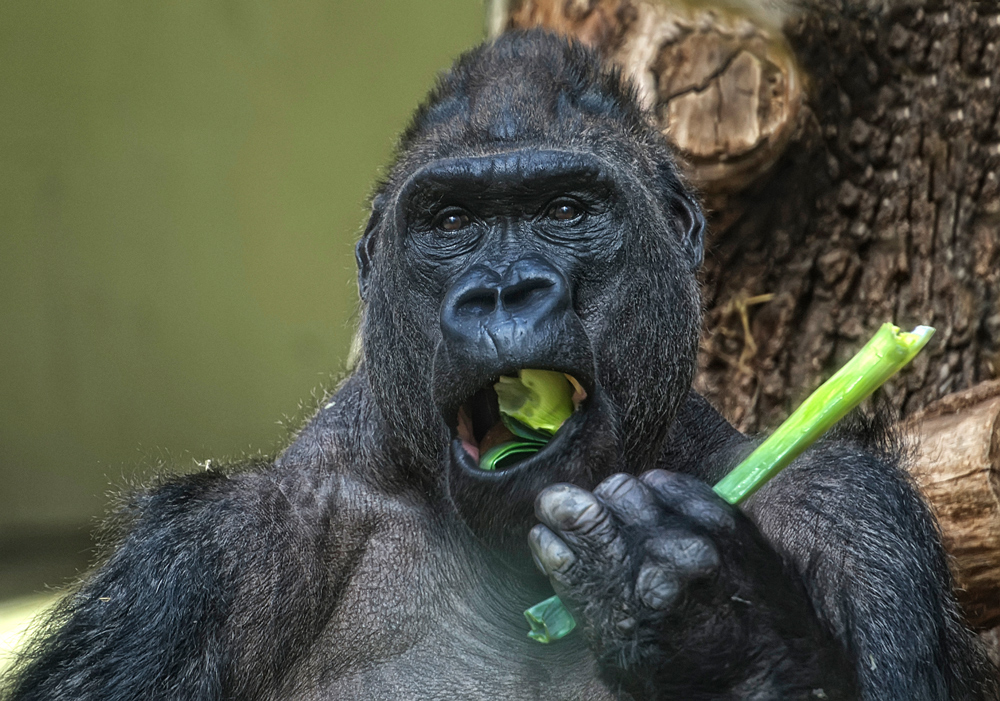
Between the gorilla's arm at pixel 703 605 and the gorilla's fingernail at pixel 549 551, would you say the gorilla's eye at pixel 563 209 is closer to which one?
the gorilla's arm at pixel 703 605

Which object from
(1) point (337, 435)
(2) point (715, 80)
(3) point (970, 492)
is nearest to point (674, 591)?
(1) point (337, 435)

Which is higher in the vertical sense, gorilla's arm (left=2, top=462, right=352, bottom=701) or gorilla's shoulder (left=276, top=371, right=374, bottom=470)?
gorilla's shoulder (left=276, top=371, right=374, bottom=470)

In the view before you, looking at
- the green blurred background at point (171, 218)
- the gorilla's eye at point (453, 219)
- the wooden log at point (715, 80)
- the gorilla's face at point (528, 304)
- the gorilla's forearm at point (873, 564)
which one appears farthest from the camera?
the green blurred background at point (171, 218)

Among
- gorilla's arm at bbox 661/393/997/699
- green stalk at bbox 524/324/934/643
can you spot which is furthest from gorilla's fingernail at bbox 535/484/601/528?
gorilla's arm at bbox 661/393/997/699

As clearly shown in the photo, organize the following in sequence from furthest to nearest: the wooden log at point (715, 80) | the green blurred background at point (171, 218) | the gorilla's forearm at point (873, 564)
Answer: the green blurred background at point (171, 218), the wooden log at point (715, 80), the gorilla's forearm at point (873, 564)

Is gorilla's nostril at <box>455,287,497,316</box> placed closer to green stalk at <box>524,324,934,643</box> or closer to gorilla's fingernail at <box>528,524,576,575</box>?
gorilla's fingernail at <box>528,524,576,575</box>

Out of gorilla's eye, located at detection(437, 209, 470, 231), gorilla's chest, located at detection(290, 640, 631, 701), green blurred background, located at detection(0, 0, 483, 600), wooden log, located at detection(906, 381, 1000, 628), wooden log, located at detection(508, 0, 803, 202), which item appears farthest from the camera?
green blurred background, located at detection(0, 0, 483, 600)

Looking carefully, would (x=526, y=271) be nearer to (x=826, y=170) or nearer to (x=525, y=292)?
(x=525, y=292)

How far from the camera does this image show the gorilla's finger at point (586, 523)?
2.67 metres

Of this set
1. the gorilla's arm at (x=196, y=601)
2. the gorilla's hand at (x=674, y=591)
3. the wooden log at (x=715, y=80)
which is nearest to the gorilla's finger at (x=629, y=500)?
the gorilla's hand at (x=674, y=591)

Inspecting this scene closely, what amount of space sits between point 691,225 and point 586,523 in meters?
1.45

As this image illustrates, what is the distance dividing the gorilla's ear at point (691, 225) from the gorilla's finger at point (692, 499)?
1072 millimetres

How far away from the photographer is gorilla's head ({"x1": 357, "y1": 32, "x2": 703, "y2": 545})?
2902 millimetres

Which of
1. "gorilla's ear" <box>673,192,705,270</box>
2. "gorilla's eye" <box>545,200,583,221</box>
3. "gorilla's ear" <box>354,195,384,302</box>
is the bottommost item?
"gorilla's ear" <box>673,192,705,270</box>
